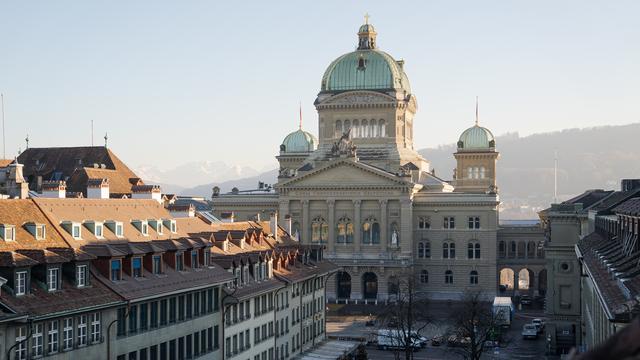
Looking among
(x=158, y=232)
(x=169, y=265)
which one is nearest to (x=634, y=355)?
(x=169, y=265)

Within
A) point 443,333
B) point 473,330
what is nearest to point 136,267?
point 473,330

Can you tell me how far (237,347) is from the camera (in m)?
61.2

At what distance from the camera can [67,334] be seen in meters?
39.5

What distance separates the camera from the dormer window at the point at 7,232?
1528 inches

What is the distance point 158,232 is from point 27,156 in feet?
182

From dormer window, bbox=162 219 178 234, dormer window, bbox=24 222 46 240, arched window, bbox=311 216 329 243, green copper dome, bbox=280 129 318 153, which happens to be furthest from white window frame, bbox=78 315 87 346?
green copper dome, bbox=280 129 318 153

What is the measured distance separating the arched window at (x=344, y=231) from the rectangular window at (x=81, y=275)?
102384mm

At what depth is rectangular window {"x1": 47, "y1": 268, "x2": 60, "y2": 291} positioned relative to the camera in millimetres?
38938

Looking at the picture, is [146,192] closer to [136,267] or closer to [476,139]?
[136,267]

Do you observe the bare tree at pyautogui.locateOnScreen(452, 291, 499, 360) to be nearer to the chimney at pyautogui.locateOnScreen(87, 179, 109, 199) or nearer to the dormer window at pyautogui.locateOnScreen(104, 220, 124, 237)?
the chimney at pyautogui.locateOnScreen(87, 179, 109, 199)

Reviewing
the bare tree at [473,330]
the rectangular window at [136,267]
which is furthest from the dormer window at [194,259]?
the bare tree at [473,330]

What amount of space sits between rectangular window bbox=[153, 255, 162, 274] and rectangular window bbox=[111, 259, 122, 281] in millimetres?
3819

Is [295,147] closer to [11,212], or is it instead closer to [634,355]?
[11,212]

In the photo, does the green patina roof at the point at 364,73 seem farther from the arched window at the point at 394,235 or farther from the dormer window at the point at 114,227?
the dormer window at the point at 114,227
